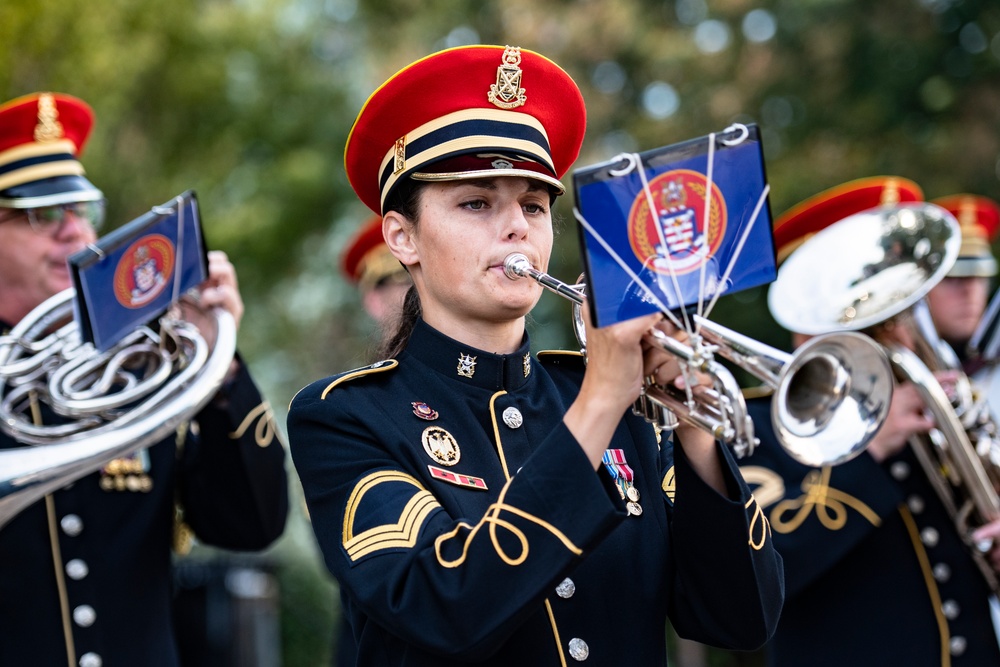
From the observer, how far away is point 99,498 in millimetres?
4191

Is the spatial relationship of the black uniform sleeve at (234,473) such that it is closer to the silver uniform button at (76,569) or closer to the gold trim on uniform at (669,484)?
the silver uniform button at (76,569)

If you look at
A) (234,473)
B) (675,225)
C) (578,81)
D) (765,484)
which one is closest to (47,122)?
(234,473)

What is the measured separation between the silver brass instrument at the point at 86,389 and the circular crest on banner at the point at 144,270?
214 millimetres

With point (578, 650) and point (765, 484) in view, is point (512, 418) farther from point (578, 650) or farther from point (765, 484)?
point (765, 484)

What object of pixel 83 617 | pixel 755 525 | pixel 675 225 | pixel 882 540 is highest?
pixel 675 225

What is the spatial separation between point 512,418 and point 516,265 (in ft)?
1.18

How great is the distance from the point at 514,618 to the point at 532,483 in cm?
25

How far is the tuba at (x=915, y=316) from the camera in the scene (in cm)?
454

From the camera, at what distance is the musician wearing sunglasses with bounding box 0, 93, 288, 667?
400cm

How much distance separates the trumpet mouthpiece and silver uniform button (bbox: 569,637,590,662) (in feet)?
2.44

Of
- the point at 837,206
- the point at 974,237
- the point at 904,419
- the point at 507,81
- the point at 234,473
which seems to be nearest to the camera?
the point at 507,81

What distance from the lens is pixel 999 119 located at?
34.3 feet

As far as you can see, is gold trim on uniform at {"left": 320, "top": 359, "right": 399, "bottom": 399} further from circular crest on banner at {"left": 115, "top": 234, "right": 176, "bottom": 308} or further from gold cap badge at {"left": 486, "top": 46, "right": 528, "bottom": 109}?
circular crest on banner at {"left": 115, "top": 234, "right": 176, "bottom": 308}

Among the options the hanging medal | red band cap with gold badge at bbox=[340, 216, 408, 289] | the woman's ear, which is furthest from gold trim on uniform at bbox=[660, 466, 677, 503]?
red band cap with gold badge at bbox=[340, 216, 408, 289]
